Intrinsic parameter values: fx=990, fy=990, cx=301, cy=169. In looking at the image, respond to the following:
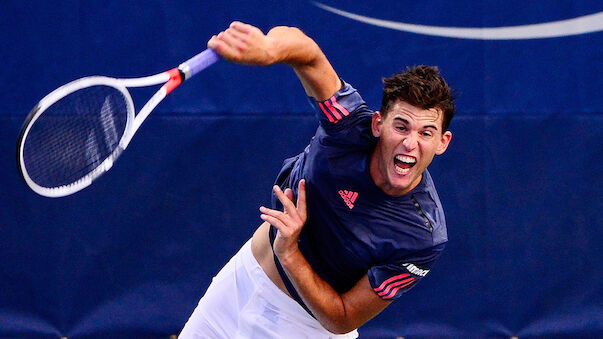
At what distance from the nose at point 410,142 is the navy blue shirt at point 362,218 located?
0.14 meters

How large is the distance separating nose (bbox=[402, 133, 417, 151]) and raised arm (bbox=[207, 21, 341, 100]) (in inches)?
10.8

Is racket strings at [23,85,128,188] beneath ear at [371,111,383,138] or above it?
above

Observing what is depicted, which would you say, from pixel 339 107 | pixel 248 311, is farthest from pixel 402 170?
pixel 248 311

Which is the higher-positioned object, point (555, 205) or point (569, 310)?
point (555, 205)

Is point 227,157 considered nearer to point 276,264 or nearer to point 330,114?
point 276,264

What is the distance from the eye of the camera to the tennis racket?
2.89 meters

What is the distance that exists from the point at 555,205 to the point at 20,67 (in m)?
2.52

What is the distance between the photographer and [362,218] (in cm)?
332

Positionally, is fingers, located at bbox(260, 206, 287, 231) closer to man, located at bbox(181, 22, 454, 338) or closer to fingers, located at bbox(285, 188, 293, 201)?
man, located at bbox(181, 22, 454, 338)

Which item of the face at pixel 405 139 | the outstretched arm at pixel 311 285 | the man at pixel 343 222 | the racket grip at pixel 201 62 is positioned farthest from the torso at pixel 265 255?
the racket grip at pixel 201 62

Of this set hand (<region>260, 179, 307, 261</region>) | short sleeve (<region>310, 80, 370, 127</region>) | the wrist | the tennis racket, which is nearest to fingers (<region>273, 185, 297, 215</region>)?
hand (<region>260, 179, 307, 261</region>)

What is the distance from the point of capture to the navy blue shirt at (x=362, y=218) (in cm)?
324

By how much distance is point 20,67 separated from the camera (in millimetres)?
4414

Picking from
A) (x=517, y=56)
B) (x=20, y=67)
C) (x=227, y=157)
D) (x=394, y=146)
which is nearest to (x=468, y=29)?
(x=517, y=56)
